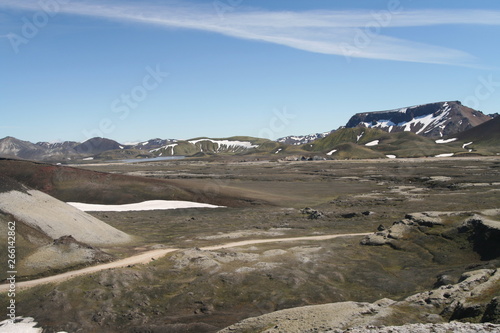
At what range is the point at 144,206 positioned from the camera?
8288 cm

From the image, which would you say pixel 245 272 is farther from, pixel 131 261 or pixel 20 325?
pixel 20 325

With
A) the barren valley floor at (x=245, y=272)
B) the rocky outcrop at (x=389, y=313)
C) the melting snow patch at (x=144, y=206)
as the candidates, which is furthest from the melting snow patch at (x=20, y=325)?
the melting snow patch at (x=144, y=206)

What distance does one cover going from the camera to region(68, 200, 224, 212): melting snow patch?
80350 millimetres

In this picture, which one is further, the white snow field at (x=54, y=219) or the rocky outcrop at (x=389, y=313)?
the white snow field at (x=54, y=219)

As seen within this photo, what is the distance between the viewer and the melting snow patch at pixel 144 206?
80350 mm

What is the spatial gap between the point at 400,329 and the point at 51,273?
96.7ft

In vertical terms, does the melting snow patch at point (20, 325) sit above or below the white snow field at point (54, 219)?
below

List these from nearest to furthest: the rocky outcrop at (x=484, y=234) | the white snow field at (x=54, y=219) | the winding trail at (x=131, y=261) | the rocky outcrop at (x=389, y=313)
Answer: the rocky outcrop at (x=389, y=313)
the winding trail at (x=131, y=261)
the rocky outcrop at (x=484, y=234)
the white snow field at (x=54, y=219)

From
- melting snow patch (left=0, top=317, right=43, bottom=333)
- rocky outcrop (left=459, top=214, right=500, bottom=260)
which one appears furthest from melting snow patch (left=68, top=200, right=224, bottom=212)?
melting snow patch (left=0, top=317, right=43, bottom=333)

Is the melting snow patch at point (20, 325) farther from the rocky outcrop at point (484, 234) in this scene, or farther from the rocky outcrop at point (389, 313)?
the rocky outcrop at point (484, 234)

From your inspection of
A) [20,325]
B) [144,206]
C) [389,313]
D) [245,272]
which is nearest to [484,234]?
[245,272]

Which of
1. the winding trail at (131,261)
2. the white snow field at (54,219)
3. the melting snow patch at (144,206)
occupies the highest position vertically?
the white snow field at (54,219)

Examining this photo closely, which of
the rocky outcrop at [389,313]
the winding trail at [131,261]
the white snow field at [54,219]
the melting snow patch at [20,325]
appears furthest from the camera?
the white snow field at [54,219]

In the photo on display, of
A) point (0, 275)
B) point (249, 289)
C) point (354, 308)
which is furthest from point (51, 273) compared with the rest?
point (354, 308)
